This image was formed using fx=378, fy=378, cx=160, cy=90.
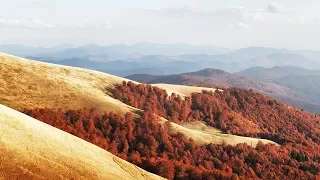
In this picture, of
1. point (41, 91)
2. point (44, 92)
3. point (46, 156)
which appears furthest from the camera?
point (41, 91)

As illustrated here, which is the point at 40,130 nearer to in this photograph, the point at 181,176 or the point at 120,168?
the point at 120,168

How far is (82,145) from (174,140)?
101 metres

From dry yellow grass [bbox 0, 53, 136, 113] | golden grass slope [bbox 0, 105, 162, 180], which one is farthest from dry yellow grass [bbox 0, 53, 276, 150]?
golden grass slope [bbox 0, 105, 162, 180]

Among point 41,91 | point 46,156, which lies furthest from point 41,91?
point 46,156

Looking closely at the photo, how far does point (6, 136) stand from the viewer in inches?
2340

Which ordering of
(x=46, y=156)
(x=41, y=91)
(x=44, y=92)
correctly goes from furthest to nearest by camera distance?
1. (x=41, y=91)
2. (x=44, y=92)
3. (x=46, y=156)

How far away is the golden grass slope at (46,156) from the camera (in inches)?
2104

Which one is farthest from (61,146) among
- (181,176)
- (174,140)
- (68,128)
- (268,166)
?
(268,166)

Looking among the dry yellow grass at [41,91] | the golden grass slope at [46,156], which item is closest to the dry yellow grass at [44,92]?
the dry yellow grass at [41,91]

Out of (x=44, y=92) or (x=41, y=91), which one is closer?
(x=44, y=92)

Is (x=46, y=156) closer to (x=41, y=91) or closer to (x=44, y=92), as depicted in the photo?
(x=44, y=92)

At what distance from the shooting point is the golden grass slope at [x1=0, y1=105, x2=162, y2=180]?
53438 mm

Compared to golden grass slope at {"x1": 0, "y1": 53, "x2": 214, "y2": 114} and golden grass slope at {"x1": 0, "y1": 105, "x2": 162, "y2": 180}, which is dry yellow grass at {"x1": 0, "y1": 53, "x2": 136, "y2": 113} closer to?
golden grass slope at {"x1": 0, "y1": 53, "x2": 214, "y2": 114}

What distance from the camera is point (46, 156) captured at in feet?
197
